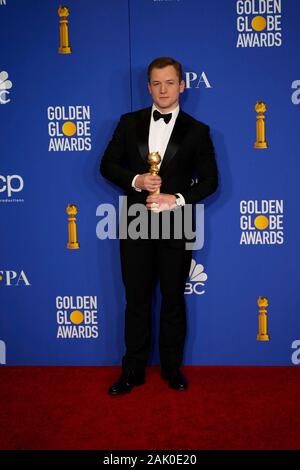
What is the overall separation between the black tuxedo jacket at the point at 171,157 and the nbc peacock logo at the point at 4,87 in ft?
2.89

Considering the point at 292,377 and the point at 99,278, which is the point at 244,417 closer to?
the point at 292,377

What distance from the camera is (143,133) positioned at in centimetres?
341

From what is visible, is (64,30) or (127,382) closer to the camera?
(127,382)

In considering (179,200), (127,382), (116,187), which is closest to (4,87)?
(116,187)

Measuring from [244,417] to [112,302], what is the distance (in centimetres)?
127

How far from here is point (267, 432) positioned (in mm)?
2939

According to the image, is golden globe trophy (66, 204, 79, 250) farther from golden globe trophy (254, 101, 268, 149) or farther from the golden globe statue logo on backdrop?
the golden globe statue logo on backdrop

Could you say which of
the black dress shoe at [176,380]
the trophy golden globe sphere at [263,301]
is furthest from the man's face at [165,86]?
the black dress shoe at [176,380]

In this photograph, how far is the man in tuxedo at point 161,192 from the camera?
3.33 m

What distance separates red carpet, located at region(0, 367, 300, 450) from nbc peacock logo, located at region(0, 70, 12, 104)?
1.96 m

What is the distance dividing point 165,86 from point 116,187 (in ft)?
2.76

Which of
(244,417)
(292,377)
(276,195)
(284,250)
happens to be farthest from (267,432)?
(276,195)

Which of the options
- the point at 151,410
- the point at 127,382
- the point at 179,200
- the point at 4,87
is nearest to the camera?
the point at 151,410

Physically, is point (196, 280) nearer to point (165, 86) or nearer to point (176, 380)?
point (176, 380)
